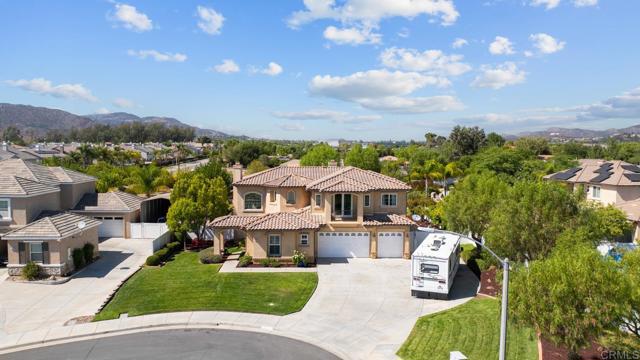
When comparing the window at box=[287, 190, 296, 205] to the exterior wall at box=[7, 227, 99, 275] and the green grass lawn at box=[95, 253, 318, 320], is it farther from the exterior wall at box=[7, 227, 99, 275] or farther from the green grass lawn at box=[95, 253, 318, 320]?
the exterior wall at box=[7, 227, 99, 275]

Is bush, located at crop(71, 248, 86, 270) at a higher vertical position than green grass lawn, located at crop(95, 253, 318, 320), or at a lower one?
higher

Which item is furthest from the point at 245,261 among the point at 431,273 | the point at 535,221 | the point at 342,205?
the point at 535,221

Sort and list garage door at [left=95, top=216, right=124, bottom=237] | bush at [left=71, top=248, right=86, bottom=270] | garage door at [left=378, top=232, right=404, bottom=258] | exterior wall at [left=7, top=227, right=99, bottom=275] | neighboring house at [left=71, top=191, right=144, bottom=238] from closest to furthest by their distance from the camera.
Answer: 1. exterior wall at [left=7, top=227, right=99, bottom=275]
2. bush at [left=71, top=248, right=86, bottom=270]
3. garage door at [left=378, top=232, right=404, bottom=258]
4. neighboring house at [left=71, top=191, right=144, bottom=238]
5. garage door at [left=95, top=216, right=124, bottom=237]

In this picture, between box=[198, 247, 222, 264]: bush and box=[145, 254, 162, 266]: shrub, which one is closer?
box=[145, 254, 162, 266]: shrub

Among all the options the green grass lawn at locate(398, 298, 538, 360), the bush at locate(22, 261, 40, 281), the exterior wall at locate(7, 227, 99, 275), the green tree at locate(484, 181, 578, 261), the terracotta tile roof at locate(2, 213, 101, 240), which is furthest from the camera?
the terracotta tile roof at locate(2, 213, 101, 240)

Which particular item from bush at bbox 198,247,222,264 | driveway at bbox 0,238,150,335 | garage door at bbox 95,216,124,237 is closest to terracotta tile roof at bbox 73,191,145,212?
garage door at bbox 95,216,124,237

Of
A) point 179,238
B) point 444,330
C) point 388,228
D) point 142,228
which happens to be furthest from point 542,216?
point 142,228

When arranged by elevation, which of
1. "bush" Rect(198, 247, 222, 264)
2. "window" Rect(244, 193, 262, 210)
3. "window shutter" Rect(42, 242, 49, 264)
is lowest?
"bush" Rect(198, 247, 222, 264)
